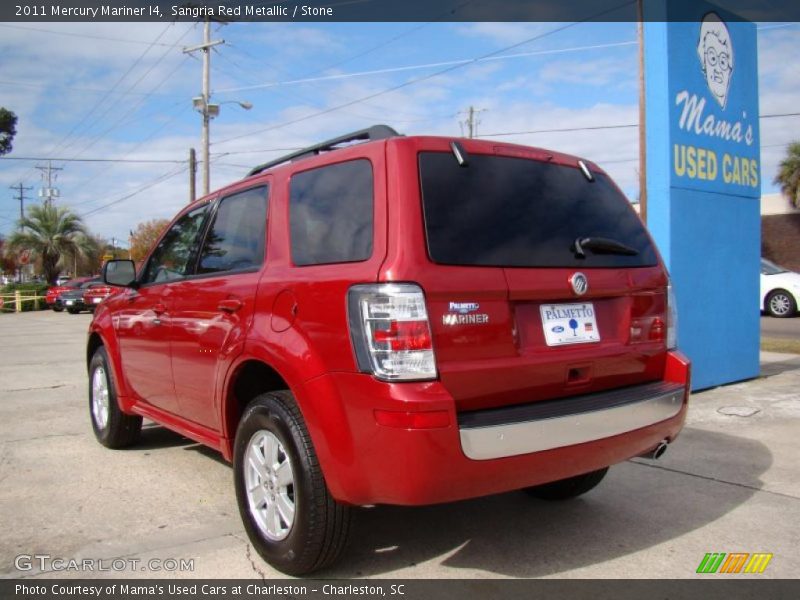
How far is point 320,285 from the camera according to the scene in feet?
9.51

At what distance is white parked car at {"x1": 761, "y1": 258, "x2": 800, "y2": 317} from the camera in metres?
16.8

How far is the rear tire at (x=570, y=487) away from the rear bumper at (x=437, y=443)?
38.1 inches

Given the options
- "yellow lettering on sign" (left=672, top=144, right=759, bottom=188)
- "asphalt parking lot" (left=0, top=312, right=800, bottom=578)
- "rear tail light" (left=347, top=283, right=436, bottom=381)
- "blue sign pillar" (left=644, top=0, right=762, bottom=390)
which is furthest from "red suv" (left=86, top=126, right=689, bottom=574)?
"yellow lettering on sign" (left=672, top=144, right=759, bottom=188)

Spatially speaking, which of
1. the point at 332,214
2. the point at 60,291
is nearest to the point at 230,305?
the point at 332,214

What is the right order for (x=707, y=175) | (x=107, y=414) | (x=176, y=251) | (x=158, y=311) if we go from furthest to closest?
(x=707, y=175) < (x=107, y=414) < (x=176, y=251) < (x=158, y=311)

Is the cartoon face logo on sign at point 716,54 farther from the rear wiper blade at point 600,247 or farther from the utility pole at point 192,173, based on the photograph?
the utility pole at point 192,173

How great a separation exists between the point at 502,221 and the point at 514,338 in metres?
0.52

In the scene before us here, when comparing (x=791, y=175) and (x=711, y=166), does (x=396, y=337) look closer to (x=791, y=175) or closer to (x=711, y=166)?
(x=711, y=166)

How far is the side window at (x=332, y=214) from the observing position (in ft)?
9.50

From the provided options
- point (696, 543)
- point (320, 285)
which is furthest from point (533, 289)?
point (696, 543)

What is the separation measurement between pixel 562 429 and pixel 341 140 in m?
1.78

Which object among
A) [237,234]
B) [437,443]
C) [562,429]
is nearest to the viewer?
[437,443]

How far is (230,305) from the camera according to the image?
3516 mm

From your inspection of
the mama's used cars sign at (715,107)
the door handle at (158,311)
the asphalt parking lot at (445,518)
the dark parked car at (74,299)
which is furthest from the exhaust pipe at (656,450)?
the dark parked car at (74,299)
